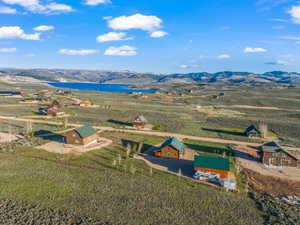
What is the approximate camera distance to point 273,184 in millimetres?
30516

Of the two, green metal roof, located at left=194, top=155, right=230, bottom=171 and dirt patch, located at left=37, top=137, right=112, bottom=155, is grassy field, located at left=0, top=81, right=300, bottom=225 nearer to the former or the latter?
dirt patch, located at left=37, top=137, right=112, bottom=155

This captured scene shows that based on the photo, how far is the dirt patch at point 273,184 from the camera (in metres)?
28.6

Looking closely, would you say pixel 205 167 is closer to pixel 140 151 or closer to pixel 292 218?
pixel 292 218

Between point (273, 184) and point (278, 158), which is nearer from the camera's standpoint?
point (273, 184)

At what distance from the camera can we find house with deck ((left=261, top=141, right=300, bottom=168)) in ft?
120

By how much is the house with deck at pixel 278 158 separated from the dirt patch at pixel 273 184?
5.47m

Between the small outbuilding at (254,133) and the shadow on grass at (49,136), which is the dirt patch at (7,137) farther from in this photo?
the small outbuilding at (254,133)

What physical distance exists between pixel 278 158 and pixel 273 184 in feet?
27.4

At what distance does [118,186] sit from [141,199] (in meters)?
4.31

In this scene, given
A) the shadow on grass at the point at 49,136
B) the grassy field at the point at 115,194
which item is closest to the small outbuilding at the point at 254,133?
the grassy field at the point at 115,194

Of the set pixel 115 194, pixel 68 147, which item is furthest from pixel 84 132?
pixel 115 194

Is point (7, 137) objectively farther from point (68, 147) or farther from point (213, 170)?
point (213, 170)

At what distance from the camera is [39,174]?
30.9 meters

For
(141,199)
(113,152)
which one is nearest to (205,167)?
(141,199)
